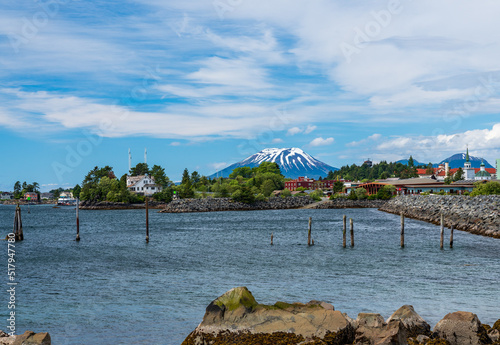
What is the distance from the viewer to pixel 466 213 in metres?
57.4

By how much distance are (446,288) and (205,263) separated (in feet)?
52.2

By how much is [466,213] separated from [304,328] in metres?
52.0

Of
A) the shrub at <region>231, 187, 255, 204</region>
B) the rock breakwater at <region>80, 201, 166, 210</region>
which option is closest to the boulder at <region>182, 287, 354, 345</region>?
the shrub at <region>231, 187, 255, 204</region>

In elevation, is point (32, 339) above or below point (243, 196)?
below

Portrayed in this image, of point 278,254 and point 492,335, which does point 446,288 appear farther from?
point 278,254

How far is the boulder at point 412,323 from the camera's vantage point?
1324 centimetres

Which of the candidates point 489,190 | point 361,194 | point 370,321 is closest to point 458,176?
point 361,194

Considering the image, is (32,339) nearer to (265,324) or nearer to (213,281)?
(265,324)

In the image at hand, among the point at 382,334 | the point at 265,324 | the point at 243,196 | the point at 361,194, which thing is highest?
the point at 361,194

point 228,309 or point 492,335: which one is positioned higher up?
point 228,309

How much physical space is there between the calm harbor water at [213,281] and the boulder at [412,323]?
12.5ft

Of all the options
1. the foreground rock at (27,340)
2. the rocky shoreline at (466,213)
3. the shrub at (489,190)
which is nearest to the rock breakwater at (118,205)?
the rocky shoreline at (466,213)

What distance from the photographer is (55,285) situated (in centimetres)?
2567

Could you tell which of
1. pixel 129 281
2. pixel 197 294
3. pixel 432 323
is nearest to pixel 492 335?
pixel 432 323
